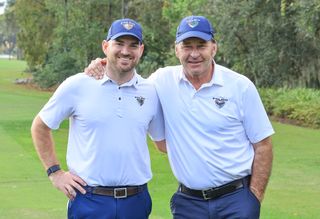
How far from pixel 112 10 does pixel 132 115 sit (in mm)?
37654

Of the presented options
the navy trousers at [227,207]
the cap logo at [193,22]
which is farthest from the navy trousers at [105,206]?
the cap logo at [193,22]

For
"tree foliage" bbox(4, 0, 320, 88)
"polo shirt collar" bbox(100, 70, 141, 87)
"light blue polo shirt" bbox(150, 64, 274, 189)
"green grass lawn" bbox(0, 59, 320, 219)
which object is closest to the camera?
"light blue polo shirt" bbox(150, 64, 274, 189)

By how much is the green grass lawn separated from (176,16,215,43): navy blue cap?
12.8 ft

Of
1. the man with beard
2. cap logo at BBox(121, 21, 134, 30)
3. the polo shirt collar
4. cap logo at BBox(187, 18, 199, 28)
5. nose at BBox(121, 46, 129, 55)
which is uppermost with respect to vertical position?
cap logo at BBox(187, 18, 199, 28)

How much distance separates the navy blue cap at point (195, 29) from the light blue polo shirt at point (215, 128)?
0.85ft

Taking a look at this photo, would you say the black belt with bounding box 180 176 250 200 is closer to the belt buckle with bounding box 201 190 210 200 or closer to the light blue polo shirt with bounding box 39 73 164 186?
the belt buckle with bounding box 201 190 210 200

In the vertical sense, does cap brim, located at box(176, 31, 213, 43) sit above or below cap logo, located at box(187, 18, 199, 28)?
below

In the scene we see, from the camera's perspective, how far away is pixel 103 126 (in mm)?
4285

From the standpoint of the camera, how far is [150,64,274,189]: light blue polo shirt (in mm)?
4262

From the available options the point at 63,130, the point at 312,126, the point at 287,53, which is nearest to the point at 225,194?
the point at 63,130

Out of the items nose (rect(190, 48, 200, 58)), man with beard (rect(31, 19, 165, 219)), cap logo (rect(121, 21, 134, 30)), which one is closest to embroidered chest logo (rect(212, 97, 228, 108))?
nose (rect(190, 48, 200, 58))

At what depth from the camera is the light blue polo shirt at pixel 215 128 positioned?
4262mm

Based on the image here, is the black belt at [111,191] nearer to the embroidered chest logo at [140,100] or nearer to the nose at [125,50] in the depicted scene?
the embroidered chest logo at [140,100]

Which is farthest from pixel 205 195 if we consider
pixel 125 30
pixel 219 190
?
pixel 125 30
